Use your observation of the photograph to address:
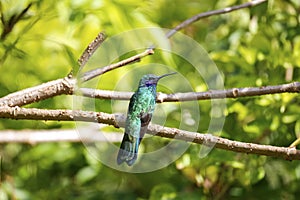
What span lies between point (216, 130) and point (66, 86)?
68 centimetres

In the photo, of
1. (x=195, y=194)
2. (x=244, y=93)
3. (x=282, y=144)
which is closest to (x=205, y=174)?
(x=195, y=194)

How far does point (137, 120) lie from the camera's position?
1.15 m

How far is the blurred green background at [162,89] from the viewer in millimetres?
1782

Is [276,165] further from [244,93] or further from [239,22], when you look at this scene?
[244,93]

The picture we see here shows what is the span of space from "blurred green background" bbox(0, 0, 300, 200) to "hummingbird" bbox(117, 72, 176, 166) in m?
0.45

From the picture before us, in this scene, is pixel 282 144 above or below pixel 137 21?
below

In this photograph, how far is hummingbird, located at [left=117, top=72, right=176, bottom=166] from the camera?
3.61 feet

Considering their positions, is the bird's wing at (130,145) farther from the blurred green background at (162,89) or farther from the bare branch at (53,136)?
the bare branch at (53,136)

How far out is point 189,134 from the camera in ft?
3.83

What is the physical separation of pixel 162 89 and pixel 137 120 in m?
0.71

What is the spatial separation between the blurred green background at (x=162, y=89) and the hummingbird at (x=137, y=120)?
45 centimetres

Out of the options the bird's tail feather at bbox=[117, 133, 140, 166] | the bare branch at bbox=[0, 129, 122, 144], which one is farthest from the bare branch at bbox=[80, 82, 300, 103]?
the bare branch at bbox=[0, 129, 122, 144]

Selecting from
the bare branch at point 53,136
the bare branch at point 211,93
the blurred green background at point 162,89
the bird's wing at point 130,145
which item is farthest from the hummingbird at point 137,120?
the bare branch at point 53,136

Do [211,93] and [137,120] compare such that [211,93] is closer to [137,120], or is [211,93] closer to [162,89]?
[137,120]
